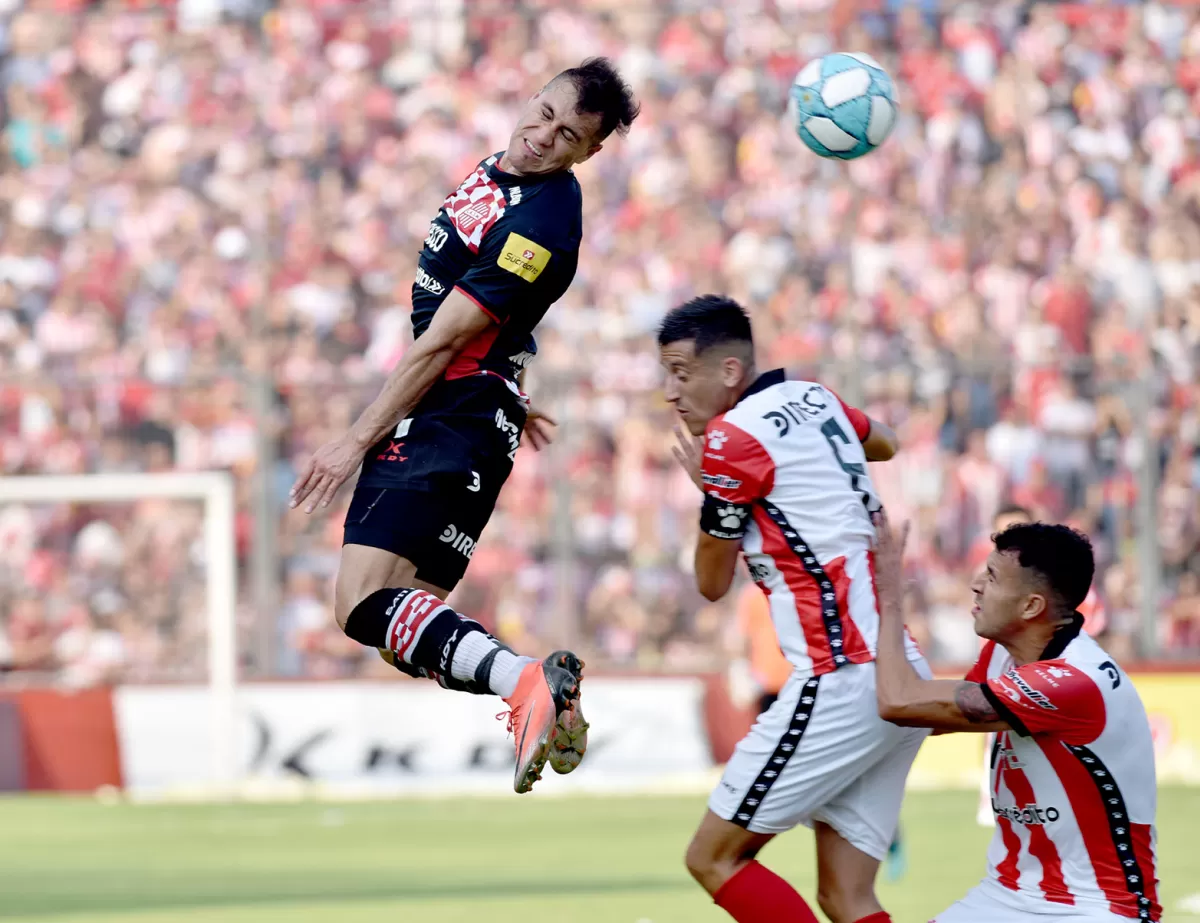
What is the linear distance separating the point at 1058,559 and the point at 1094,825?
0.71 meters

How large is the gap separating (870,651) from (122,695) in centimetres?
1001

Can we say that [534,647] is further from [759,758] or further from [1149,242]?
[759,758]

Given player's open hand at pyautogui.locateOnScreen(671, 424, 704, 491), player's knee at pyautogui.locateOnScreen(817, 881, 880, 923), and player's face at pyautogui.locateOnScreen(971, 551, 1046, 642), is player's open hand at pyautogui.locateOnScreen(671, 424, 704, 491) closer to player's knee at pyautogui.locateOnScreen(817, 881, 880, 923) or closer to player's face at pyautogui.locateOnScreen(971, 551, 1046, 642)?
player's face at pyautogui.locateOnScreen(971, 551, 1046, 642)

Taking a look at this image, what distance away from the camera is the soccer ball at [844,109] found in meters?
6.67

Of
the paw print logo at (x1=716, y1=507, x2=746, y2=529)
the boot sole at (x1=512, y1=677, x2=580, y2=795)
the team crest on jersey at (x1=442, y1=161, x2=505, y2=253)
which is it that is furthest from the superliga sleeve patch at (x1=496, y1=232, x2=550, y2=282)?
the boot sole at (x1=512, y1=677, x2=580, y2=795)

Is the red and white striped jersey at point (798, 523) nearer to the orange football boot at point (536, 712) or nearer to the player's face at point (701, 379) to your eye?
the player's face at point (701, 379)

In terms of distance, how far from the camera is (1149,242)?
16.9 meters

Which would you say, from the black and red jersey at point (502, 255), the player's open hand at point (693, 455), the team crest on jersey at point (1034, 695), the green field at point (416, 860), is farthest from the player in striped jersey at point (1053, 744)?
the green field at point (416, 860)

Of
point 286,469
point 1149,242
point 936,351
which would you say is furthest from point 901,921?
point 1149,242

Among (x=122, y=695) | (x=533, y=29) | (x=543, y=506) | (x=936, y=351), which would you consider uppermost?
(x=533, y=29)

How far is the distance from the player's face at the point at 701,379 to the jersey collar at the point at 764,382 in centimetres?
4

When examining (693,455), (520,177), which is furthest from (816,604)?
(520,177)

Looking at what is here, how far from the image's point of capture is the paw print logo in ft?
17.9

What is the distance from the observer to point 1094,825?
16.3 ft
